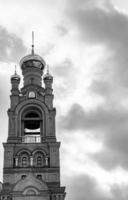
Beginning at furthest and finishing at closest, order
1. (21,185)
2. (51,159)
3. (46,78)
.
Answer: (46,78) < (51,159) < (21,185)

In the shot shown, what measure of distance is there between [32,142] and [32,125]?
3051 mm

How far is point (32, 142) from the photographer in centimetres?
4603

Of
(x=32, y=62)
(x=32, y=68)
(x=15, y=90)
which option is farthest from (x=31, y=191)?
(x=32, y=62)

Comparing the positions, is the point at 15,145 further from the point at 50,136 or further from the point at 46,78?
the point at 46,78

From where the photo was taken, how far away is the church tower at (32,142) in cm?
4241

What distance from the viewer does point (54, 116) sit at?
47.4m

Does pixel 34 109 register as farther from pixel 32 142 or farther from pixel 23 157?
pixel 23 157

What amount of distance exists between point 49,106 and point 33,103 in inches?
61.5

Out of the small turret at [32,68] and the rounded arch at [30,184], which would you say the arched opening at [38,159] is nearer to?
the rounded arch at [30,184]

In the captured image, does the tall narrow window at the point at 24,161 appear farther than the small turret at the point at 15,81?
No

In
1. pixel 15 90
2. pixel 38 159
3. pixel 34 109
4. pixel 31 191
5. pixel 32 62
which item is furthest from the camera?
pixel 32 62

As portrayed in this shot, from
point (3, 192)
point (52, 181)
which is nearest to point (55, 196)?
point (52, 181)

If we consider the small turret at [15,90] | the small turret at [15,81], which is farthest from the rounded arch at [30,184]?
the small turret at [15,81]

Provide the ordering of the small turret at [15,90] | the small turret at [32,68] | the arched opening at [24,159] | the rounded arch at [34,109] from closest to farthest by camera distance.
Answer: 1. the arched opening at [24,159]
2. the rounded arch at [34,109]
3. the small turret at [15,90]
4. the small turret at [32,68]
